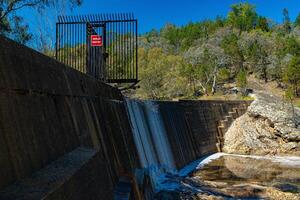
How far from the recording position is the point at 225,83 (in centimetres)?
5844

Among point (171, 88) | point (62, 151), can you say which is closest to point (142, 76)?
point (171, 88)

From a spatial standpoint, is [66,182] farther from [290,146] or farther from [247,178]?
[290,146]

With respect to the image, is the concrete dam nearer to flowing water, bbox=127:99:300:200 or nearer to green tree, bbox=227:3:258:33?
flowing water, bbox=127:99:300:200

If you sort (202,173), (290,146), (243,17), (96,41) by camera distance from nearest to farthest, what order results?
(96,41)
(202,173)
(290,146)
(243,17)

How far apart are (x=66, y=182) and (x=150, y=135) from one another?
11.3 metres

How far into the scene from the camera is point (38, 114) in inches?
131

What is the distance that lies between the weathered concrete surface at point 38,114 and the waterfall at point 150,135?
5383mm

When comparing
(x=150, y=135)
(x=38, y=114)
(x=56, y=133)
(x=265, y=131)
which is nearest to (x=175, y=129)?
(x=150, y=135)

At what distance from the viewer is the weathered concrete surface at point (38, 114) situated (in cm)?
265

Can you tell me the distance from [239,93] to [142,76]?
1320 cm

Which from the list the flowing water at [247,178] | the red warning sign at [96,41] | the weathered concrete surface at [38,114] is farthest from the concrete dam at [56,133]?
the flowing water at [247,178]

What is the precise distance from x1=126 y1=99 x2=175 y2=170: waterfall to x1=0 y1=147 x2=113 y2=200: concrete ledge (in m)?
7.42

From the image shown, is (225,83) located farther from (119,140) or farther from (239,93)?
(119,140)

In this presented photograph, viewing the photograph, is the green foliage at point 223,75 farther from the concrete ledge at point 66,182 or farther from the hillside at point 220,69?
the concrete ledge at point 66,182
